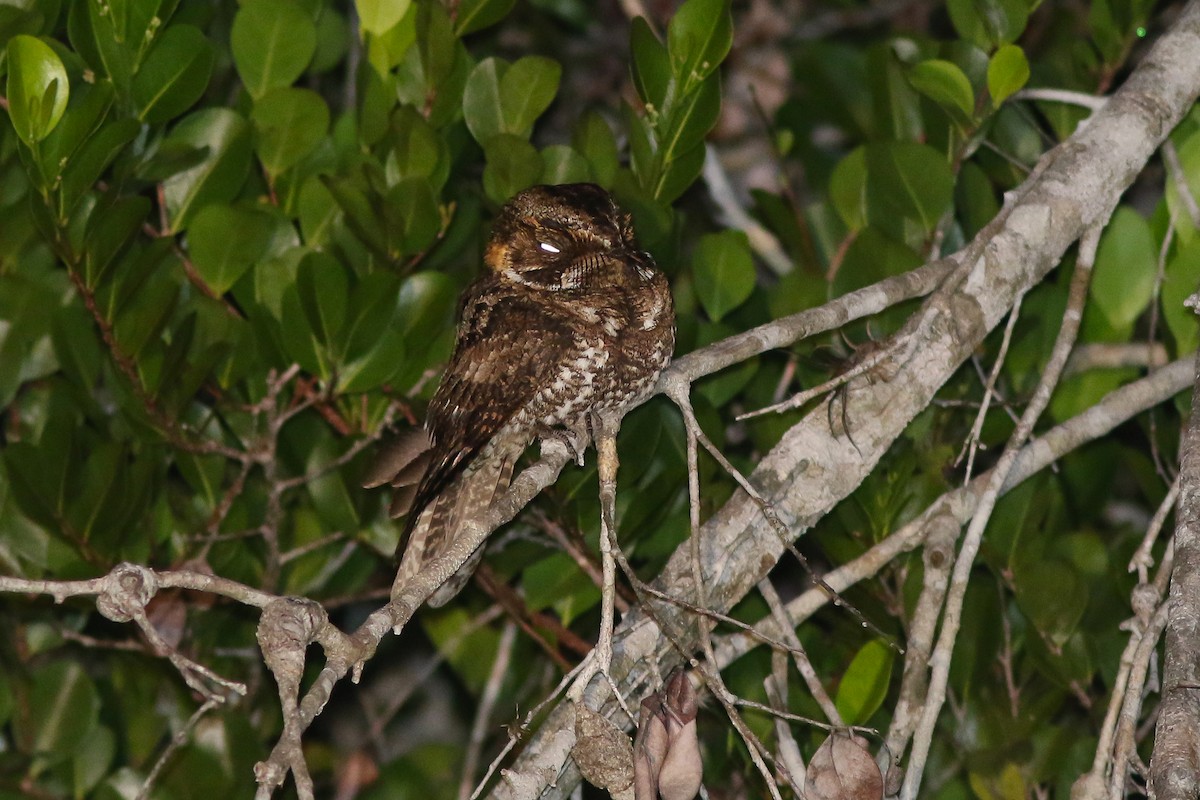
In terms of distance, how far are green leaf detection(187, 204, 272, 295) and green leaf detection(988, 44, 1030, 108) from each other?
5.23ft

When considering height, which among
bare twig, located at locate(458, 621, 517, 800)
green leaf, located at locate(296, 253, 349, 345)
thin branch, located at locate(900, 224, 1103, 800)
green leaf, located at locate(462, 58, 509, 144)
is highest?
green leaf, located at locate(462, 58, 509, 144)

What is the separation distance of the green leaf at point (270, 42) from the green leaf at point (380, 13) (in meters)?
0.12

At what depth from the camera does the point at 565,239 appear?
10.1 feet

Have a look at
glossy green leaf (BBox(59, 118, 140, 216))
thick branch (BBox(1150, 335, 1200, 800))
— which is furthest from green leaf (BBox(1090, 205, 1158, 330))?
glossy green leaf (BBox(59, 118, 140, 216))

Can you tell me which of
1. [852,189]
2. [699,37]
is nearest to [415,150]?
[699,37]

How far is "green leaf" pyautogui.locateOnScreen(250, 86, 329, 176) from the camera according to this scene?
334 cm

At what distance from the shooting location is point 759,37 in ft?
18.8

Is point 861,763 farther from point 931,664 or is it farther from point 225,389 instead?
point 225,389

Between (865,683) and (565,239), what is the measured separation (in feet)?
3.52

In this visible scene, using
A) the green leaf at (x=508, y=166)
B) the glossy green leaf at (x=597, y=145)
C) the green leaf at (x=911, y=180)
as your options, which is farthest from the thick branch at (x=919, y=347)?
the glossy green leaf at (x=597, y=145)

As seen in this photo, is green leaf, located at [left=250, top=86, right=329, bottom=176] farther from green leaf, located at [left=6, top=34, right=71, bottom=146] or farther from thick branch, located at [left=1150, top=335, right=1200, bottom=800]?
thick branch, located at [left=1150, top=335, right=1200, bottom=800]

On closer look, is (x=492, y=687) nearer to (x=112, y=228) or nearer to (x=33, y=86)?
(x=112, y=228)

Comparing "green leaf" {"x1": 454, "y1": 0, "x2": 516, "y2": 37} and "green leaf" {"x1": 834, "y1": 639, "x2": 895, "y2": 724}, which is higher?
"green leaf" {"x1": 454, "y1": 0, "x2": 516, "y2": 37}

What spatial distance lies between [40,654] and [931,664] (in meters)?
2.16
